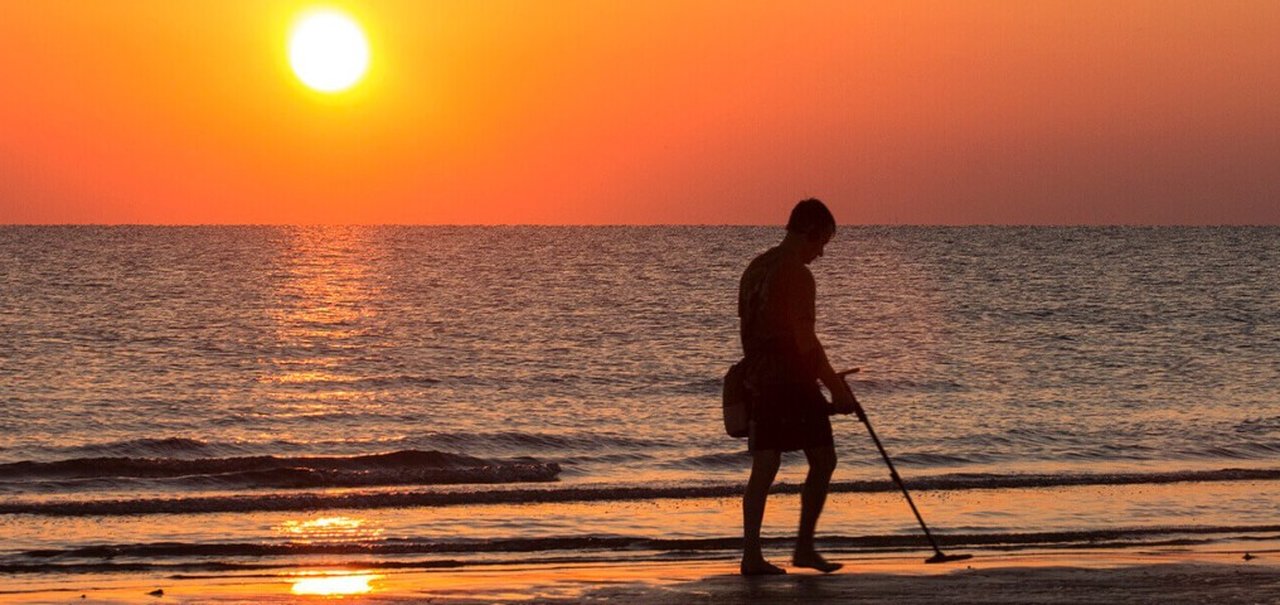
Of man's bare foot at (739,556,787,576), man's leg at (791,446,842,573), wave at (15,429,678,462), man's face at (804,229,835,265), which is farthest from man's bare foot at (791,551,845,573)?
wave at (15,429,678,462)

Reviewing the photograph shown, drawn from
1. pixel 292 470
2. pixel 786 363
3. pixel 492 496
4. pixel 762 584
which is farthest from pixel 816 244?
pixel 292 470

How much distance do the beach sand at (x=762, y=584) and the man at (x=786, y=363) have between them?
576mm

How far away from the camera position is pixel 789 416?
8.30 m

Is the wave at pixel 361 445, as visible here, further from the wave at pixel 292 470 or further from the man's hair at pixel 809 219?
the man's hair at pixel 809 219

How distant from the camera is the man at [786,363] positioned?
8.16 meters

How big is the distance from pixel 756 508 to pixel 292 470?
9769 mm

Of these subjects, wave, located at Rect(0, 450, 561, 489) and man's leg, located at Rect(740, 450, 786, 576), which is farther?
wave, located at Rect(0, 450, 561, 489)

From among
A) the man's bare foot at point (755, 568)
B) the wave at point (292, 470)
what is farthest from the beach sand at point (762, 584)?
the wave at point (292, 470)

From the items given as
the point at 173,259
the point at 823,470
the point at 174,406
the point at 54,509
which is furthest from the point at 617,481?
the point at 173,259

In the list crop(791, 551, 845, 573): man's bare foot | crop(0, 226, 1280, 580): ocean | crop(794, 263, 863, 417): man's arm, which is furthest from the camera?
crop(0, 226, 1280, 580): ocean

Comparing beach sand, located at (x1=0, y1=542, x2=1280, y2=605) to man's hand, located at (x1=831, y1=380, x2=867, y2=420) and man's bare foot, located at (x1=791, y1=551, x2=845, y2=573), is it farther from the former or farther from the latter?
man's hand, located at (x1=831, y1=380, x2=867, y2=420)

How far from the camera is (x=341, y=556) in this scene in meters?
11.2

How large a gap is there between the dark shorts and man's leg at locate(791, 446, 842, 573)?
102 millimetres

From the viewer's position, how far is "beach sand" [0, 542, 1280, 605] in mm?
7703
